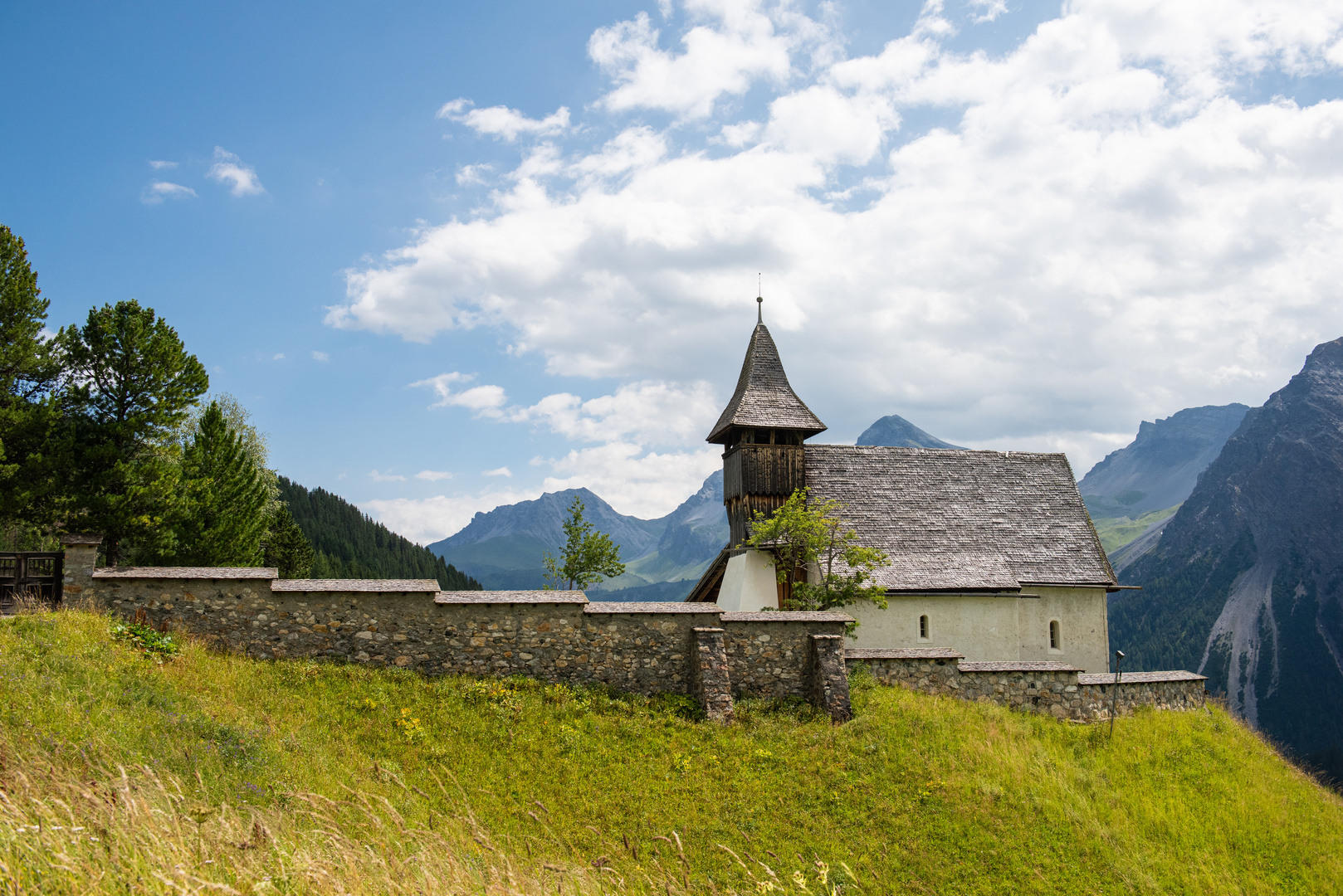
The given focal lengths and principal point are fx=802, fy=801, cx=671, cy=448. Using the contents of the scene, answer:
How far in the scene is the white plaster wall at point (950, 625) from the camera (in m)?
27.3

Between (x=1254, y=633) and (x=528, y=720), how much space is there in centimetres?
18621

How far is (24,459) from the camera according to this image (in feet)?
87.3

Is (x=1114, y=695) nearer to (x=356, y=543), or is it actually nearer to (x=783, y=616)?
(x=783, y=616)

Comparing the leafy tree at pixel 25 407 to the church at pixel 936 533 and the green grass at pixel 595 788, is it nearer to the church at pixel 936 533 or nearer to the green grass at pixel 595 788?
the green grass at pixel 595 788

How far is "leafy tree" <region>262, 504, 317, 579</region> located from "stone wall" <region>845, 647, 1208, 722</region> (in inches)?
1646

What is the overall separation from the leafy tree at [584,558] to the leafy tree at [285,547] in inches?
751

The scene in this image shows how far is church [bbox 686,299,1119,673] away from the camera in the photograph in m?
28.0

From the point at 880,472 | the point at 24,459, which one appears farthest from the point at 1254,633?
the point at 24,459

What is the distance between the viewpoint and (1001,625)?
2834 cm

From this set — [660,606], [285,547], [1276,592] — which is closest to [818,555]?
[660,606]

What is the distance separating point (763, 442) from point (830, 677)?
15969mm

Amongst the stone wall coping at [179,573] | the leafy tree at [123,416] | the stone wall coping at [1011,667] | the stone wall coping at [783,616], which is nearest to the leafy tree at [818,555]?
the stone wall coping at [1011,667]

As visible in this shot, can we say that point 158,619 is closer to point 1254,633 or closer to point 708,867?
point 708,867

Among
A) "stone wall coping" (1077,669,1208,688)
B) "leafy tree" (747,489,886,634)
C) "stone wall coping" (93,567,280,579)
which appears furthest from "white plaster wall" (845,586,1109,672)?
"stone wall coping" (93,567,280,579)
